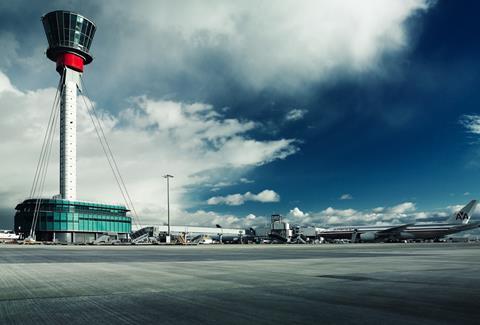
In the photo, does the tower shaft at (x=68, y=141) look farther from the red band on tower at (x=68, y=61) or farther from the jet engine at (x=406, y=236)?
the jet engine at (x=406, y=236)

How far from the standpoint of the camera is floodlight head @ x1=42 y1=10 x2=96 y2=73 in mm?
146375

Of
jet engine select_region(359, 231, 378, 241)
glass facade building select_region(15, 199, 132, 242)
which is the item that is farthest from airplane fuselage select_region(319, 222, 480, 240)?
glass facade building select_region(15, 199, 132, 242)

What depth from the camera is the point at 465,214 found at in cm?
10619

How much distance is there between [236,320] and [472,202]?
4843 inches

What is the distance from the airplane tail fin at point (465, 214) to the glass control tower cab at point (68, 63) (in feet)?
437

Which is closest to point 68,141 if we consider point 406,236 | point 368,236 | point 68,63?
point 68,63

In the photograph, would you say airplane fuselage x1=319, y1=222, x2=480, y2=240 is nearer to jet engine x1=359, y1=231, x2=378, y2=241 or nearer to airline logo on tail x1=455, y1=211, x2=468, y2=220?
jet engine x1=359, y1=231, x2=378, y2=241

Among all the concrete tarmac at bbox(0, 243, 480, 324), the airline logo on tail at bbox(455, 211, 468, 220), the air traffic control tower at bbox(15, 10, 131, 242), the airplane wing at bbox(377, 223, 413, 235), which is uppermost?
the air traffic control tower at bbox(15, 10, 131, 242)

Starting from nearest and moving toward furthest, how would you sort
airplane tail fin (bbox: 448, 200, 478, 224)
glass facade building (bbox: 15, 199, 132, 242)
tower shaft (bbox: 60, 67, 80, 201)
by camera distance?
1. airplane tail fin (bbox: 448, 200, 478, 224)
2. tower shaft (bbox: 60, 67, 80, 201)
3. glass facade building (bbox: 15, 199, 132, 242)

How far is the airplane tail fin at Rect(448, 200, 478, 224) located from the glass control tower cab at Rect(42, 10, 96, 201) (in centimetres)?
13305

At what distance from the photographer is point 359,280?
12.0 m

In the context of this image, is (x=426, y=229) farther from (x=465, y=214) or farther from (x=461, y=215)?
(x=465, y=214)

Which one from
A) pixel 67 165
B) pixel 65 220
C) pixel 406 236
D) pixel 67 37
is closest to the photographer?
pixel 406 236

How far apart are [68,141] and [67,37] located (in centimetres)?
4410
